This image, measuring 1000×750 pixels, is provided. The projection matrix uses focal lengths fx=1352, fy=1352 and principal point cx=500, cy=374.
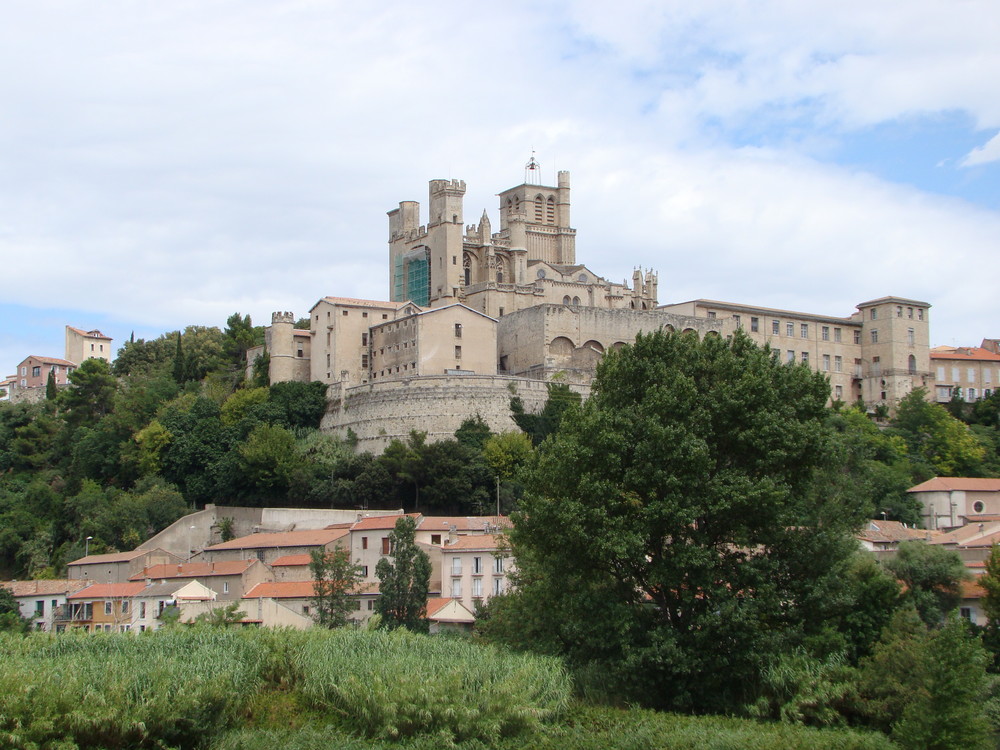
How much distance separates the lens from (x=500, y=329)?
3095 inches

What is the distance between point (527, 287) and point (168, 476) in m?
24.7

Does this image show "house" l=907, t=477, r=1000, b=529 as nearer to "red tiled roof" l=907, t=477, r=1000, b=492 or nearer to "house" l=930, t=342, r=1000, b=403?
"red tiled roof" l=907, t=477, r=1000, b=492

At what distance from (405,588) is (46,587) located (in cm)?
1975

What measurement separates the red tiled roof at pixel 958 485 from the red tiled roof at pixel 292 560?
27686 mm

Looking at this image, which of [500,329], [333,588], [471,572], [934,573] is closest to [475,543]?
[471,572]

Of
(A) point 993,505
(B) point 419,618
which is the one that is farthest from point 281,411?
(A) point 993,505

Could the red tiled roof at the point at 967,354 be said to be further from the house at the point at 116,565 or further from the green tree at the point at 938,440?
the house at the point at 116,565

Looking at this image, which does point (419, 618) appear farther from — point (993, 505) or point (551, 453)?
point (993, 505)

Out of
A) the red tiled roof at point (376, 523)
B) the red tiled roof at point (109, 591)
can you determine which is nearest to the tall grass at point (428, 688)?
the red tiled roof at point (376, 523)

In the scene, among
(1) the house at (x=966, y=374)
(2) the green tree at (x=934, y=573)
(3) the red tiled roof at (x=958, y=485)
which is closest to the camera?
(2) the green tree at (x=934, y=573)

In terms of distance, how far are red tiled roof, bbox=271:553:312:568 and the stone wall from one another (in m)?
15.9

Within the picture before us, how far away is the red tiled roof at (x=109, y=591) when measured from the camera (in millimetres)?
51109

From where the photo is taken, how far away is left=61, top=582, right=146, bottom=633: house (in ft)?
164

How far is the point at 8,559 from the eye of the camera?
6619 cm
